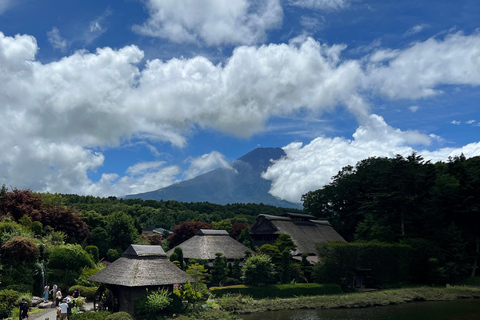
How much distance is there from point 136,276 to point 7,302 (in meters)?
9.01

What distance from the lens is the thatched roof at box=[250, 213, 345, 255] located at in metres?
54.2

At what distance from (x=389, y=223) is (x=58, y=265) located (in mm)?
42938

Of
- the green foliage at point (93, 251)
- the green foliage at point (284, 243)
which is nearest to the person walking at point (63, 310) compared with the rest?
the green foliage at point (93, 251)

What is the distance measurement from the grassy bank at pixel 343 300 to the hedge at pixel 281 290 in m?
1.49

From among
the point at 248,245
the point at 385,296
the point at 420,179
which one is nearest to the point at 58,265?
the point at 248,245

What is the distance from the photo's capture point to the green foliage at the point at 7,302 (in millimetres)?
25438

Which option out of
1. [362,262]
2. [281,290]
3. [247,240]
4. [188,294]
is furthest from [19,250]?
[362,262]

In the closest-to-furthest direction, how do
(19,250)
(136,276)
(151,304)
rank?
(151,304), (136,276), (19,250)

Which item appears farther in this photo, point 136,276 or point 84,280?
point 84,280

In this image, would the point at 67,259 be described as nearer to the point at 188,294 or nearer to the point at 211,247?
the point at 188,294

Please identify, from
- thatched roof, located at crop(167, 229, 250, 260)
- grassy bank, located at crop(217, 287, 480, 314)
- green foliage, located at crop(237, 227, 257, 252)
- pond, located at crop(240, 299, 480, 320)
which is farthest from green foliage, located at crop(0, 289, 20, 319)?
green foliage, located at crop(237, 227, 257, 252)

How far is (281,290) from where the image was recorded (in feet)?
125

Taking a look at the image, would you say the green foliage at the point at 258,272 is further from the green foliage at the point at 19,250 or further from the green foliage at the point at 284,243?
the green foliage at the point at 19,250

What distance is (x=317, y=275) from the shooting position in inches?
1702
